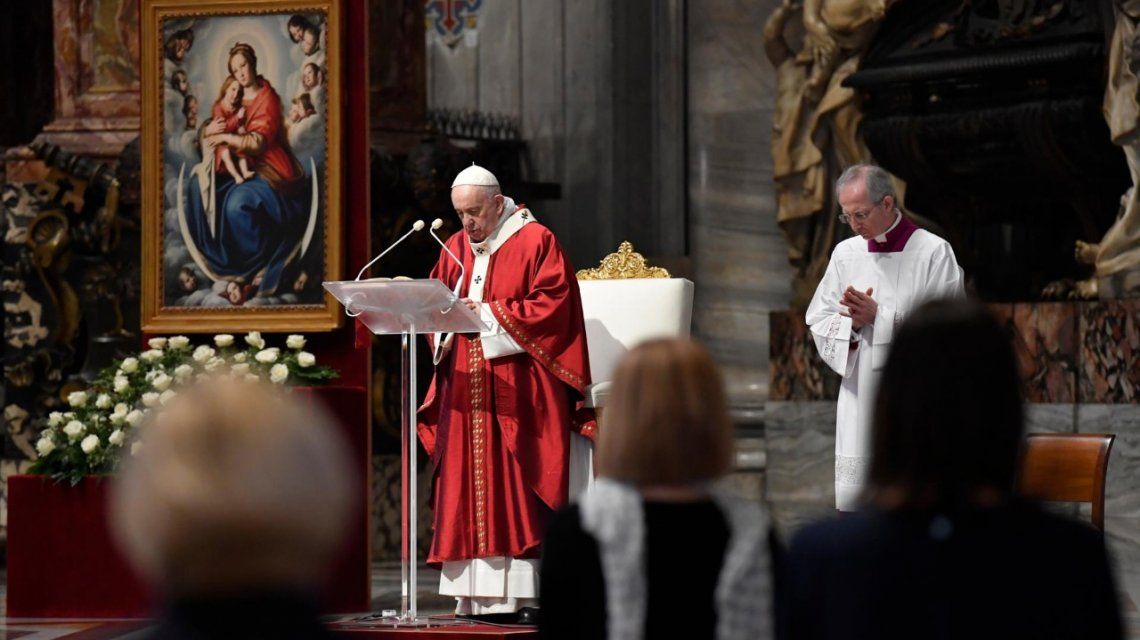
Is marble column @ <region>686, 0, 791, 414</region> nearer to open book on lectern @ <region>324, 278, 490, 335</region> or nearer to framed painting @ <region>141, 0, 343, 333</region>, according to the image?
framed painting @ <region>141, 0, 343, 333</region>

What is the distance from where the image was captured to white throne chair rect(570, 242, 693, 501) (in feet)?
22.5

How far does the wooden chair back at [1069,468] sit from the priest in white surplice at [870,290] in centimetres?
77

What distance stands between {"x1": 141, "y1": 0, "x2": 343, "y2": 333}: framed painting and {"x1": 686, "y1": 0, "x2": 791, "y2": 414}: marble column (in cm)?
390

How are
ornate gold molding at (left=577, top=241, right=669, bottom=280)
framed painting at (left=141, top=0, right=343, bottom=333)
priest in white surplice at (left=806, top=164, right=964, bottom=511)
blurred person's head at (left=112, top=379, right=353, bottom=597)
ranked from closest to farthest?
blurred person's head at (left=112, top=379, right=353, bottom=597) < priest in white surplice at (left=806, top=164, right=964, bottom=511) < ornate gold molding at (left=577, top=241, right=669, bottom=280) < framed painting at (left=141, top=0, right=343, bottom=333)

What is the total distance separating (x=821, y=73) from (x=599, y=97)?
171cm

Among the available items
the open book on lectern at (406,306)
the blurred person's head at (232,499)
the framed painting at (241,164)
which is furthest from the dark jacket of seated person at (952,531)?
the framed painting at (241,164)

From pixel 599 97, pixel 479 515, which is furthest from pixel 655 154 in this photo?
pixel 479 515

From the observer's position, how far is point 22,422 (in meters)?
9.96

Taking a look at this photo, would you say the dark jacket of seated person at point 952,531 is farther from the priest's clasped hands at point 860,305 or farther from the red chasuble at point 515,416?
the red chasuble at point 515,416

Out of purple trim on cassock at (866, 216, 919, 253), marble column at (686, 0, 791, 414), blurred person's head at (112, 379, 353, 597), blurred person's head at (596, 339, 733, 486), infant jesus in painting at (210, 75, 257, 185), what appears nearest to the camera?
blurred person's head at (112, 379, 353, 597)

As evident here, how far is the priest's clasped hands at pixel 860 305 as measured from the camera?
20.1 ft

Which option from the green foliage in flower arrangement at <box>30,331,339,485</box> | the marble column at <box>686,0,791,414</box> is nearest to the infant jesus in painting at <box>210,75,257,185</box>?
the green foliage in flower arrangement at <box>30,331,339,485</box>

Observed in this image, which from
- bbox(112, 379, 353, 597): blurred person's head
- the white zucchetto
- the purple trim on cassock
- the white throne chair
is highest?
the white zucchetto

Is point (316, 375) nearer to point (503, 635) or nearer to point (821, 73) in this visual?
point (503, 635)
